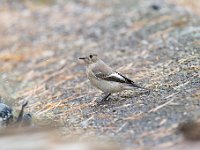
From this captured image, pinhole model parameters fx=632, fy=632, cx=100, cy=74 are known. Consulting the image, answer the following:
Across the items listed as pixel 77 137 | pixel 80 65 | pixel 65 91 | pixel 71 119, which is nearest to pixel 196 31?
pixel 80 65

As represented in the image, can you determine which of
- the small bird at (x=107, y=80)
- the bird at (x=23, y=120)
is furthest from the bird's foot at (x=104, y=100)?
the bird at (x=23, y=120)

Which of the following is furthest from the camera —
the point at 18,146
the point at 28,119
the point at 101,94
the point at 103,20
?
the point at 103,20

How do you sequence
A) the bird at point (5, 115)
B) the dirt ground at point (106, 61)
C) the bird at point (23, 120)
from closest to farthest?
the dirt ground at point (106, 61) → the bird at point (23, 120) → the bird at point (5, 115)

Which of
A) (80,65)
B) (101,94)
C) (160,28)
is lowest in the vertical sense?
(101,94)

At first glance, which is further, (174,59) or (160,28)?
(160,28)

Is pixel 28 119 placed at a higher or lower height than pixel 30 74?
lower

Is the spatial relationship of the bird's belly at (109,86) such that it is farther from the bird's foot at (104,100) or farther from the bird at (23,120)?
the bird at (23,120)

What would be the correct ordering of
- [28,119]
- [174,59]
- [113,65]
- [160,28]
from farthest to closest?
[160,28] < [113,65] < [174,59] < [28,119]

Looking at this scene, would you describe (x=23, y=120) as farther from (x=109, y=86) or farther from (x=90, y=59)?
(x=90, y=59)

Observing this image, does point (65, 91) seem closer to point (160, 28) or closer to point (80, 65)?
point (80, 65)
